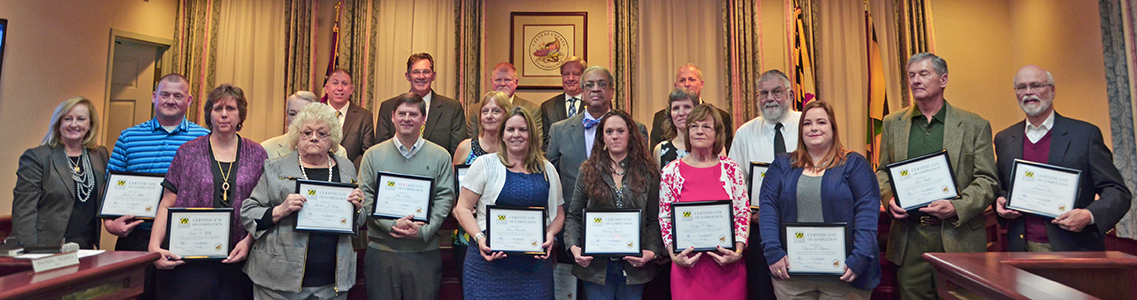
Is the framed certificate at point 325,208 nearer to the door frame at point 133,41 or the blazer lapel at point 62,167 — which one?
the blazer lapel at point 62,167

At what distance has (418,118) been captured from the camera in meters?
3.29

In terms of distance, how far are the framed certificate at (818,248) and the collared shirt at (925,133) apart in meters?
0.86

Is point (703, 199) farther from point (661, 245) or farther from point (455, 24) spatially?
point (455, 24)

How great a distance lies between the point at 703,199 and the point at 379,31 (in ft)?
16.4

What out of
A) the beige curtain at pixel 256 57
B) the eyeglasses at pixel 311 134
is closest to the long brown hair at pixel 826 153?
the eyeglasses at pixel 311 134

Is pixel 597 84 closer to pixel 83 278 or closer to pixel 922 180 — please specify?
pixel 922 180

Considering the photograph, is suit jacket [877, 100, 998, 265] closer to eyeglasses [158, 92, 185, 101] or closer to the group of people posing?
the group of people posing

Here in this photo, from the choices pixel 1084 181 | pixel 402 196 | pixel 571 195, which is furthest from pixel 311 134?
pixel 1084 181

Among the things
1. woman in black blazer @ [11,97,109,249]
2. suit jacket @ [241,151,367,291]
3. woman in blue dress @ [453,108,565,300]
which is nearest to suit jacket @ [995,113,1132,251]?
woman in blue dress @ [453,108,565,300]

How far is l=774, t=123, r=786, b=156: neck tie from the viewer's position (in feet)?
11.5

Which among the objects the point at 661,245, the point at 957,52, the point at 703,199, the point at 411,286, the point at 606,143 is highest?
the point at 957,52

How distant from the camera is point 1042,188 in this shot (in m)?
3.01

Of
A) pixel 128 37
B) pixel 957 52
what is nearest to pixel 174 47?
pixel 128 37

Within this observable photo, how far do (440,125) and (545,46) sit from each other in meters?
2.60
